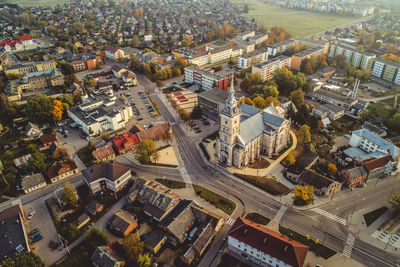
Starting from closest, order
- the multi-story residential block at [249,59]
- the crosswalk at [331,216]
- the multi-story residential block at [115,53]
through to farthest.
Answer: the crosswalk at [331,216] → the multi-story residential block at [249,59] → the multi-story residential block at [115,53]

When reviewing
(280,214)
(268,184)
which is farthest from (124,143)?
(280,214)

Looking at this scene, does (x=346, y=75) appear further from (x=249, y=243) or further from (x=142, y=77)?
(x=249, y=243)

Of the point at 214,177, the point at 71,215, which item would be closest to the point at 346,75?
the point at 214,177

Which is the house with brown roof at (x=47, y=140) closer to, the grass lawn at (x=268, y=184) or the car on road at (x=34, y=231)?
the car on road at (x=34, y=231)

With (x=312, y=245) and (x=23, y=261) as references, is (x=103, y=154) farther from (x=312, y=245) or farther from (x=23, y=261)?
(x=312, y=245)

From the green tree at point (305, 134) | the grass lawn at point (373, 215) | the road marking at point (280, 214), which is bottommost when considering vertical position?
the road marking at point (280, 214)

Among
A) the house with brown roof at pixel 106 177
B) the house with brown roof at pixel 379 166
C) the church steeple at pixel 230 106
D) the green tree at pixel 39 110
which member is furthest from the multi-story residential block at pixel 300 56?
the green tree at pixel 39 110

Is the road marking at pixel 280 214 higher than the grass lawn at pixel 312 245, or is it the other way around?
the grass lawn at pixel 312 245
